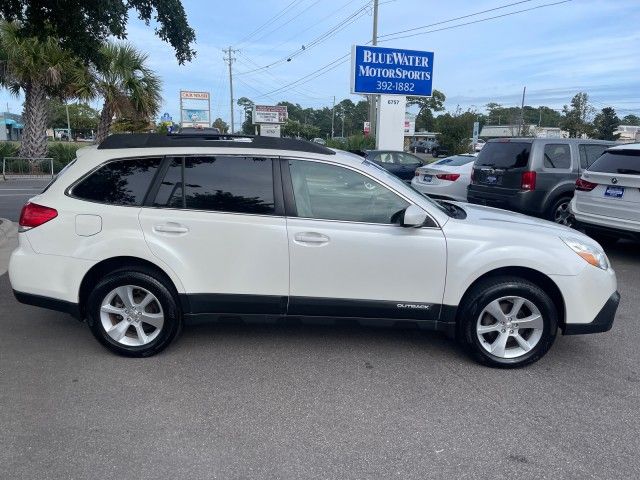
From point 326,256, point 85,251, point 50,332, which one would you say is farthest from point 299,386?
point 50,332

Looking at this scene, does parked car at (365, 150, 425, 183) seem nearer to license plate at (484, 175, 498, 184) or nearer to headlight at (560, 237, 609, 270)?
license plate at (484, 175, 498, 184)

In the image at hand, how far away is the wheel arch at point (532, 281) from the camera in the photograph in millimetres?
4020

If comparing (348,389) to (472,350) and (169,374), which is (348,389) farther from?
(169,374)

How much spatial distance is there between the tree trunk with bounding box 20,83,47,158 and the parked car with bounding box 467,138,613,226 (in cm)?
1914

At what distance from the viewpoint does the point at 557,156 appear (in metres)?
8.65

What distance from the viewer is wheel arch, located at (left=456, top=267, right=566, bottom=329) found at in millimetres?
4020

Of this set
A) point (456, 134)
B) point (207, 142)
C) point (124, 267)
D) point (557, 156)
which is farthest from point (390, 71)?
point (456, 134)

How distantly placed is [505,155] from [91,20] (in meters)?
6.79

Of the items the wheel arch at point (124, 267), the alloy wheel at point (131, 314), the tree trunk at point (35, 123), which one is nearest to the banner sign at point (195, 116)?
the tree trunk at point (35, 123)

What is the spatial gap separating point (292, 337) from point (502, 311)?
1.79 meters

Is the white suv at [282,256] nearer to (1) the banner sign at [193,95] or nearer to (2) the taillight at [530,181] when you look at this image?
(2) the taillight at [530,181]

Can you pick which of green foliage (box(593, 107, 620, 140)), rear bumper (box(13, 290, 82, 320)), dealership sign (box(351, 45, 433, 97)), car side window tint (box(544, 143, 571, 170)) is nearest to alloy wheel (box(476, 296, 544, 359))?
rear bumper (box(13, 290, 82, 320))

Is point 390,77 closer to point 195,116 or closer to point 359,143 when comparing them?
point 359,143

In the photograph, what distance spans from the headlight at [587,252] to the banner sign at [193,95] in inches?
1960
